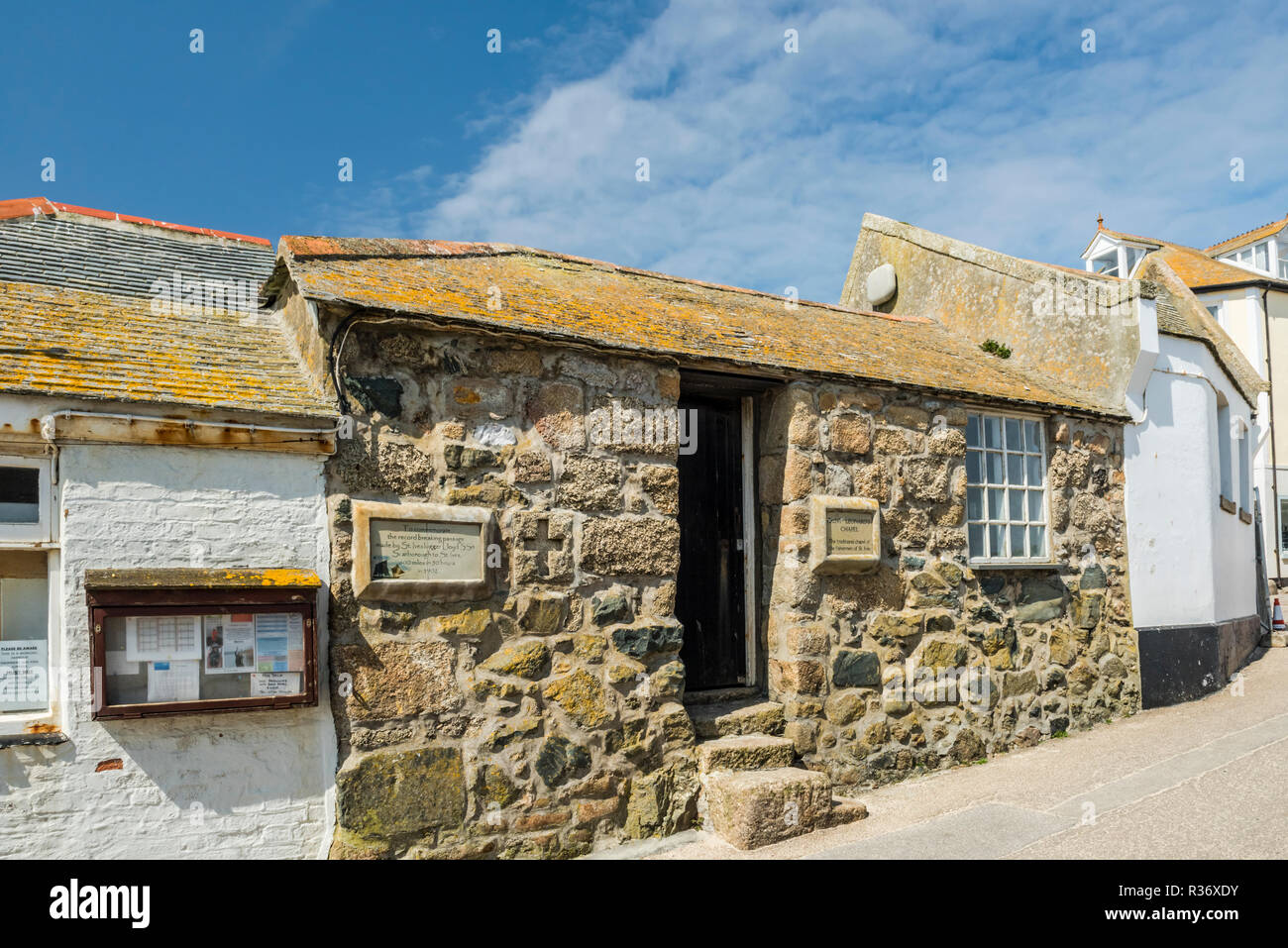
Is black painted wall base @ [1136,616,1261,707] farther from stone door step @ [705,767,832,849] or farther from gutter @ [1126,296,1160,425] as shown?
stone door step @ [705,767,832,849]

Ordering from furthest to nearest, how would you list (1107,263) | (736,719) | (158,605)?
1. (1107,263)
2. (736,719)
3. (158,605)

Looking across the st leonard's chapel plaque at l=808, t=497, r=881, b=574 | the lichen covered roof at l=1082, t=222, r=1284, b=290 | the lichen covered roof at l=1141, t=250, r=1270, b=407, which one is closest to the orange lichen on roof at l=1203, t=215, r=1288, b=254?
the lichen covered roof at l=1082, t=222, r=1284, b=290

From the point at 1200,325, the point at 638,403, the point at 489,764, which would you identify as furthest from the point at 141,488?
the point at 1200,325

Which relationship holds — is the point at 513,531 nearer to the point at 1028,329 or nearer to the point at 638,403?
the point at 638,403


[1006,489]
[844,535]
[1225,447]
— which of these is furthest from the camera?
[1225,447]

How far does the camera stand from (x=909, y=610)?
661 centimetres

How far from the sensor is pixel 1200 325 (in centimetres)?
1035

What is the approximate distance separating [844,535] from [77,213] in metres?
7.55

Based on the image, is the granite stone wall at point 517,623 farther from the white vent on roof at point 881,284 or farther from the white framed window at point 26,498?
the white vent on roof at point 881,284

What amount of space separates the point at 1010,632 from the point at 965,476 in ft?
4.47

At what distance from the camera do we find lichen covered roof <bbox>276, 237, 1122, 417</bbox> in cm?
517

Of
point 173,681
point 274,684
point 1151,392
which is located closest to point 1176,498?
point 1151,392

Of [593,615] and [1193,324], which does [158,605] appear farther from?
[1193,324]

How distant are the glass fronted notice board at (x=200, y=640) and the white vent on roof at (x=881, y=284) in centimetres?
858
